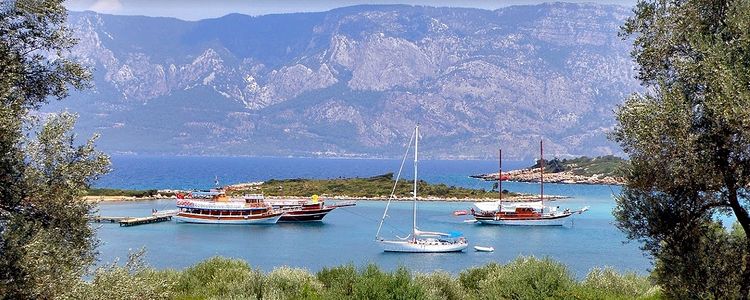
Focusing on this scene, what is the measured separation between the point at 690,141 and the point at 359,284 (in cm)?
986

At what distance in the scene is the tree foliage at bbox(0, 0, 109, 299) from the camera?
30.2 feet

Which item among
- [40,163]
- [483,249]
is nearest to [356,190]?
[483,249]

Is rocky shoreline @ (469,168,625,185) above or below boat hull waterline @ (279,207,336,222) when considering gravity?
above

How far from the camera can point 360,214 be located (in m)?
89.6

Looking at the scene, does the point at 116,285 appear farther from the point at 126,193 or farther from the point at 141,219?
the point at 126,193

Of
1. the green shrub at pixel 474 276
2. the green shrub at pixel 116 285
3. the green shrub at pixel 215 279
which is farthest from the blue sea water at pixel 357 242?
the green shrub at pixel 116 285

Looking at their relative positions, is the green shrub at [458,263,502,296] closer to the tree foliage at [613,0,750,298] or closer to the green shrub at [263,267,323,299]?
the green shrub at [263,267,323,299]

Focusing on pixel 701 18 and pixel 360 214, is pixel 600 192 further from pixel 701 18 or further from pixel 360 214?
pixel 701 18

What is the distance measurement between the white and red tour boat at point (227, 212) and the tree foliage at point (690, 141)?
74.3m

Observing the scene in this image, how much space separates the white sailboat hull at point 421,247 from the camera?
59719mm

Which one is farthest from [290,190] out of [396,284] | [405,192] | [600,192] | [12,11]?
[12,11]

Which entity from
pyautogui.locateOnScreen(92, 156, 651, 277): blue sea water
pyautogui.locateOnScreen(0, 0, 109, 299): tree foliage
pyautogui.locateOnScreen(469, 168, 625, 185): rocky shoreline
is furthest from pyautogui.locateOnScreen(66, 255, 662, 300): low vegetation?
pyautogui.locateOnScreen(469, 168, 625, 185): rocky shoreline

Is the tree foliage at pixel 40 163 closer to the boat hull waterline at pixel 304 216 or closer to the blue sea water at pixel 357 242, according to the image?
the blue sea water at pixel 357 242

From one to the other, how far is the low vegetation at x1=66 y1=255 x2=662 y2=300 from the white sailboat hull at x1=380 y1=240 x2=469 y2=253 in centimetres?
3149
